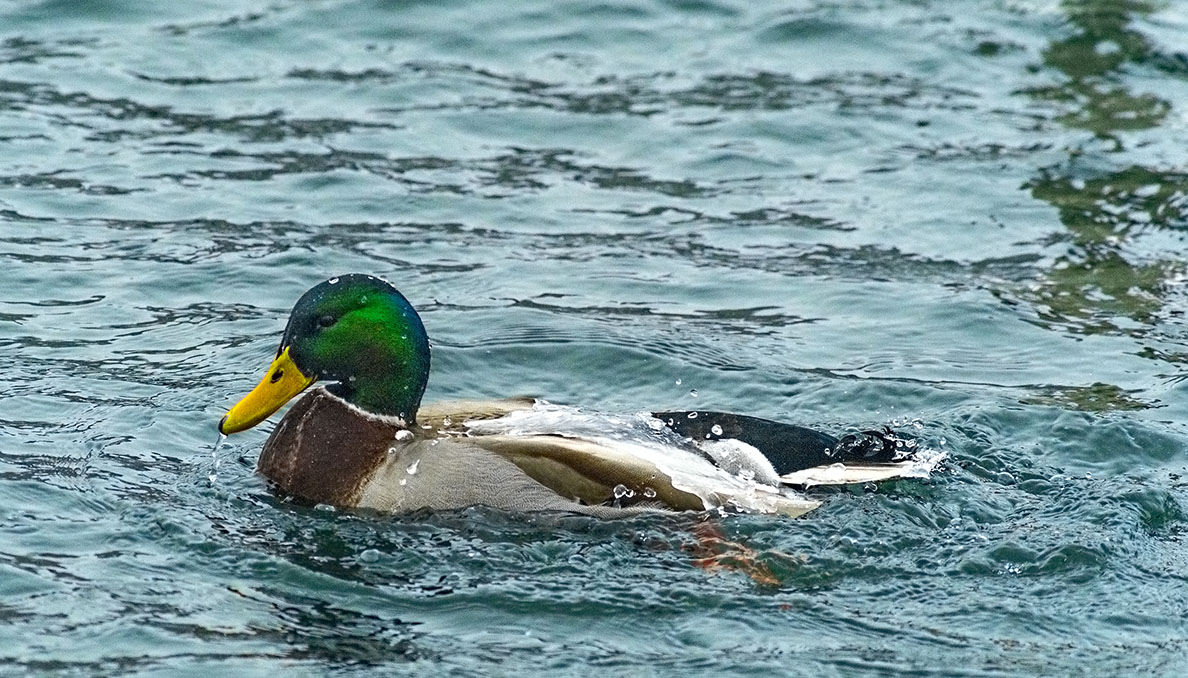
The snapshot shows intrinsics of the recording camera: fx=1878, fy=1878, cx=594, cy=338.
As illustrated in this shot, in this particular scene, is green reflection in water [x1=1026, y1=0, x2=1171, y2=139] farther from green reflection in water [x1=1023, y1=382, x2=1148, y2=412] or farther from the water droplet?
the water droplet

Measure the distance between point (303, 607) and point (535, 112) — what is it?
23.1 feet

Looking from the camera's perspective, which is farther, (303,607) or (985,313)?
(985,313)

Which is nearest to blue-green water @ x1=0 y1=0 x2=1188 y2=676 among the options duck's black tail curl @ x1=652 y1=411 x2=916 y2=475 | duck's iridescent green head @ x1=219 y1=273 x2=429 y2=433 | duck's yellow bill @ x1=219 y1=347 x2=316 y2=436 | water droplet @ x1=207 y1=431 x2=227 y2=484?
water droplet @ x1=207 y1=431 x2=227 y2=484

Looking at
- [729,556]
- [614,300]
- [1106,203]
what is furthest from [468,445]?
[1106,203]

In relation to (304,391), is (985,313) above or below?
below

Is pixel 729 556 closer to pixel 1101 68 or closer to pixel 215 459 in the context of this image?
pixel 215 459

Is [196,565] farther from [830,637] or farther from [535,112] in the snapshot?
[535,112]

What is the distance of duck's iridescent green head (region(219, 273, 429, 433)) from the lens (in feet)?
23.1

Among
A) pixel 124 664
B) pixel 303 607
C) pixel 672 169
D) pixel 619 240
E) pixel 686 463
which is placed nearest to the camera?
pixel 124 664

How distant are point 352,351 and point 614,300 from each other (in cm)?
289

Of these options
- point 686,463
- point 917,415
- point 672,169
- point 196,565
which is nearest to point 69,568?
point 196,565

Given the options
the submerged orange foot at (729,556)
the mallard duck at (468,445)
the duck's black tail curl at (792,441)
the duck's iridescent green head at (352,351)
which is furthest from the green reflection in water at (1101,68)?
the duck's iridescent green head at (352,351)

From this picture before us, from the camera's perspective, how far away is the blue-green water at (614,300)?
6078 millimetres

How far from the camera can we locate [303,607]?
611cm
